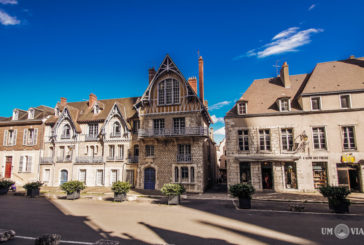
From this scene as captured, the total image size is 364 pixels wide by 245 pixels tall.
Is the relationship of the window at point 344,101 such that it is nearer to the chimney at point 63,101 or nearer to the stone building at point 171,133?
the stone building at point 171,133

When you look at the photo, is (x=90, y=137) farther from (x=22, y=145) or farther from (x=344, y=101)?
(x=344, y=101)

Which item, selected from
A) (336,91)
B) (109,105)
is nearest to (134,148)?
(109,105)

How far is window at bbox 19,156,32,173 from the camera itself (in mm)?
27859

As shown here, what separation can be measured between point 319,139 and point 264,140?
16.1ft

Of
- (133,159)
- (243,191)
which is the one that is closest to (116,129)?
(133,159)

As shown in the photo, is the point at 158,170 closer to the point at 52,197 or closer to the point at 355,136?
the point at 52,197

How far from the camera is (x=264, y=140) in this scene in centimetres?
2133

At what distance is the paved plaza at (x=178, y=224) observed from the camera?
26.7ft

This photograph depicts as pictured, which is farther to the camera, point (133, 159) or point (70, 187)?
point (133, 159)

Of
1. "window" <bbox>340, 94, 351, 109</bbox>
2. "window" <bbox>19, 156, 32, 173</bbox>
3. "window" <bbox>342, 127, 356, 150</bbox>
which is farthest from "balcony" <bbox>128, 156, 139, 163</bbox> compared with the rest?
"window" <bbox>340, 94, 351, 109</bbox>

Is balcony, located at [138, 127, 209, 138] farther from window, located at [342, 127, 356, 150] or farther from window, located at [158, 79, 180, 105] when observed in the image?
window, located at [342, 127, 356, 150]

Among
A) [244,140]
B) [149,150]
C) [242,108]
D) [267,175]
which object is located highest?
[242,108]

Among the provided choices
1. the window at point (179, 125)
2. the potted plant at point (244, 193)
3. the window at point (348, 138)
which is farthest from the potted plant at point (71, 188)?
the window at point (348, 138)

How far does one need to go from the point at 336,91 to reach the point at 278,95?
197 inches
